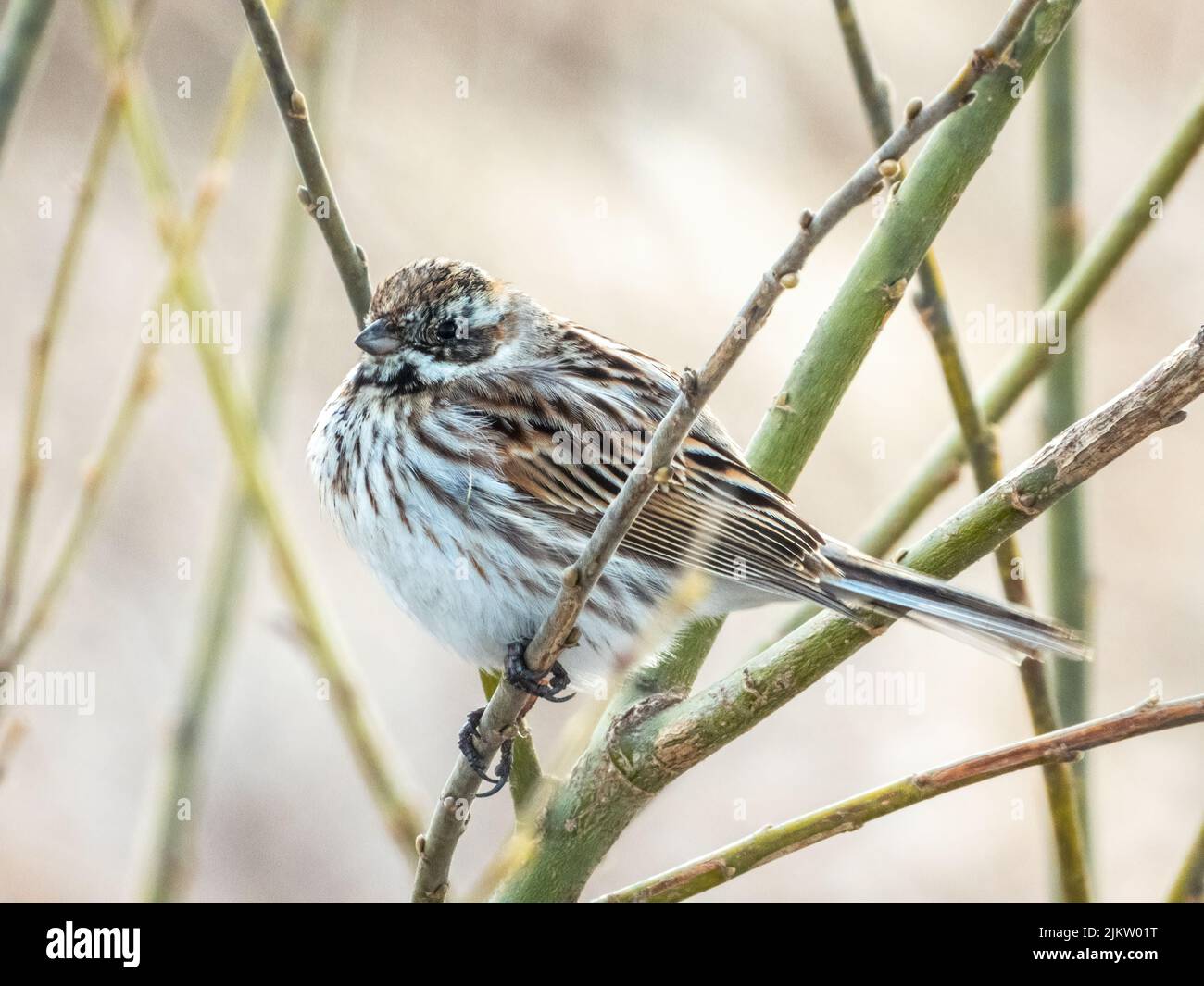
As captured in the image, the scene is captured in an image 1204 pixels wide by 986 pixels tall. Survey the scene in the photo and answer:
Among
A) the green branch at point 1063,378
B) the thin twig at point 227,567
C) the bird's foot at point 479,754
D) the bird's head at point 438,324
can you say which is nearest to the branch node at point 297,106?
the thin twig at point 227,567

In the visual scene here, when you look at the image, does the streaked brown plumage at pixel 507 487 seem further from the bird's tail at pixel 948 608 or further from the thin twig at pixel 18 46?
the thin twig at pixel 18 46

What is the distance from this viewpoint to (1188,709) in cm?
207

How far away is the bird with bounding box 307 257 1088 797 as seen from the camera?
3768mm

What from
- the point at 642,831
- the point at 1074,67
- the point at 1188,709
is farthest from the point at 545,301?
the point at 1188,709

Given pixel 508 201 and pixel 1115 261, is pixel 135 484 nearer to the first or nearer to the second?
pixel 508 201

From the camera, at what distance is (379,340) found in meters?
3.77

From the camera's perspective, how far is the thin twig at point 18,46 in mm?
2500

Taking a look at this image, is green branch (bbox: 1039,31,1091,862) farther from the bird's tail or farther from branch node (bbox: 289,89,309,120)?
branch node (bbox: 289,89,309,120)

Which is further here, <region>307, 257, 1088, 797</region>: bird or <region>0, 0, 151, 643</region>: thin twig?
<region>307, 257, 1088, 797</region>: bird

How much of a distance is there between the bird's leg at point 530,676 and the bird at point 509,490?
16 cm

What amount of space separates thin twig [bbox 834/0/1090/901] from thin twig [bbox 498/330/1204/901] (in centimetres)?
46

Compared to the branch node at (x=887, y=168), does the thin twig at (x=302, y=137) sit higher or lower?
higher

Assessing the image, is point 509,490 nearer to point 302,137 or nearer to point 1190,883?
point 302,137

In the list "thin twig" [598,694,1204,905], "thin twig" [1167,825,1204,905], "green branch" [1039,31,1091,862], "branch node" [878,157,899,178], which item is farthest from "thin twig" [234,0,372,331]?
"thin twig" [1167,825,1204,905]
